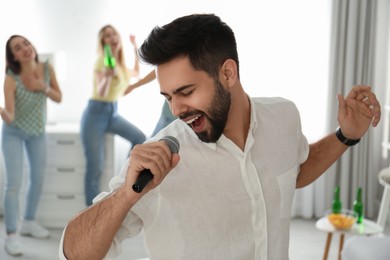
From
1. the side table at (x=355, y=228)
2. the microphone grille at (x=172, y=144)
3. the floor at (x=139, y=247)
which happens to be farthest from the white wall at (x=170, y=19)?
the microphone grille at (x=172, y=144)

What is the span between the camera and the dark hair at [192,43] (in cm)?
137

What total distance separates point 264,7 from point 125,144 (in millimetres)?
1573

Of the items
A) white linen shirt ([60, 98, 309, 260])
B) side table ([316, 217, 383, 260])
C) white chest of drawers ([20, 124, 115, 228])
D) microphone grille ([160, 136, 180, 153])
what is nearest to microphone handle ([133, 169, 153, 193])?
microphone grille ([160, 136, 180, 153])

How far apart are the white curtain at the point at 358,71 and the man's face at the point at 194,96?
3384 mm

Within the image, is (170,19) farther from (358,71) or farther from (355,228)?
(355,228)

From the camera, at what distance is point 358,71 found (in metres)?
4.65

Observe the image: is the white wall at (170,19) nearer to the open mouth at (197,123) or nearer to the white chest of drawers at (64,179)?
the white chest of drawers at (64,179)

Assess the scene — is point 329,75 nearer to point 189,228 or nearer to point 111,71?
point 111,71

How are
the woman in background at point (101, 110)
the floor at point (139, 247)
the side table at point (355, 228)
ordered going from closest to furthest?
the side table at point (355, 228)
the floor at point (139, 247)
the woman in background at point (101, 110)

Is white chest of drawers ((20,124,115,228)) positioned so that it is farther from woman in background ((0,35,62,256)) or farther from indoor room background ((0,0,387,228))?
indoor room background ((0,0,387,228))

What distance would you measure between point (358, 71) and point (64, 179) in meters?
2.42

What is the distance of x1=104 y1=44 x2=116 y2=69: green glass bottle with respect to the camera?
4.41m

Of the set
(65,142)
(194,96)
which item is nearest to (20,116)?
(65,142)

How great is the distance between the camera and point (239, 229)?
146 cm
